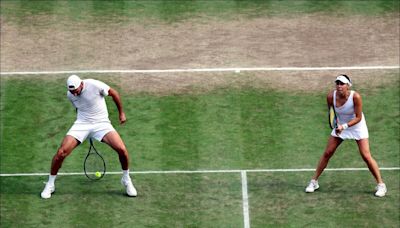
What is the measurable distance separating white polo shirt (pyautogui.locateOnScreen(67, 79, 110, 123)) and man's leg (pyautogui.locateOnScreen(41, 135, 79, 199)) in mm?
407

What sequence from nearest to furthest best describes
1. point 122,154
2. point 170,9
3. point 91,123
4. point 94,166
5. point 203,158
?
point 122,154, point 91,123, point 94,166, point 203,158, point 170,9

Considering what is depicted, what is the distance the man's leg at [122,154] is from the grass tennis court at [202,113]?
0.21 meters

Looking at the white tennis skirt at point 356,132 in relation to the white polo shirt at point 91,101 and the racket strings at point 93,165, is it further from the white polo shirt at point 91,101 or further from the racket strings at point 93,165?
the racket strings at point 93,165

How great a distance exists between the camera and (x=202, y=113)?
24.1 m

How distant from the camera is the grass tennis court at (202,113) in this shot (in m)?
21.1

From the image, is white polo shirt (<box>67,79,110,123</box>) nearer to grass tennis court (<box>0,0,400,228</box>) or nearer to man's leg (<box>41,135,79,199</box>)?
man's leg (<box>41,135,79,199</box>)

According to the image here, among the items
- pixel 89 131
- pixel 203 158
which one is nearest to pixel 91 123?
pixel 89 131

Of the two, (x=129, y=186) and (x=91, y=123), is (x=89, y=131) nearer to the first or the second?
(x=91, y=123)

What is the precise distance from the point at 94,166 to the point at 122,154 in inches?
53.2

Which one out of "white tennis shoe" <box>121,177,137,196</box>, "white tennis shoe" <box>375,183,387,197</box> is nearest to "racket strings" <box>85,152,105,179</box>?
"white tennis shoe" <box>121,177,137,196</box>

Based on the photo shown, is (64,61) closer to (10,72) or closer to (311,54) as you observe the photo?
(10,72)

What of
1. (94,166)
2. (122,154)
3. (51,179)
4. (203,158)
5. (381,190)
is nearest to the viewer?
(122,154)

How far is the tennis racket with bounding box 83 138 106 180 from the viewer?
72.1 feet

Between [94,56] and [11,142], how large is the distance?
3656mm
